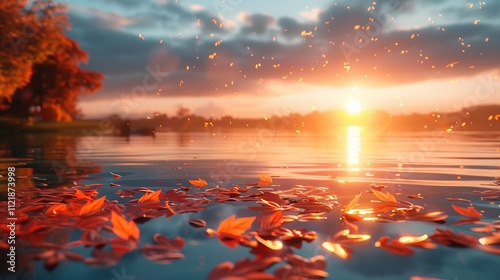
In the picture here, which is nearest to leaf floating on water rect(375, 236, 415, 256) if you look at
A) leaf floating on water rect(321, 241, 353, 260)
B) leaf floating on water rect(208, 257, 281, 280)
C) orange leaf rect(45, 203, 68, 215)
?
leaf floating on water rect(321, 241, 353, 260)

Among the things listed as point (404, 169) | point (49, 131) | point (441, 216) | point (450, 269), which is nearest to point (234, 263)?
point (450, 269)

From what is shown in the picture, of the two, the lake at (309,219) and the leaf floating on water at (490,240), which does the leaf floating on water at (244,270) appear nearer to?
the lake at (309,219)

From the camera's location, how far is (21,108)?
2015 inches

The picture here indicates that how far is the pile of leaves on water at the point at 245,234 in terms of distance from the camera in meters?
3.39

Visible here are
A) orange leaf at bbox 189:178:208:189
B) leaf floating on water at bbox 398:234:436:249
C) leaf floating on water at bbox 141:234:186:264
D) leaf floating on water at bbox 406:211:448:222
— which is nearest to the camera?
leaf floating on water at bbox 141:234:186:264

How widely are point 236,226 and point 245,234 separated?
0.14m

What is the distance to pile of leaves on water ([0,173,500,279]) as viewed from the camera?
133 inches

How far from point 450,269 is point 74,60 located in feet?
178

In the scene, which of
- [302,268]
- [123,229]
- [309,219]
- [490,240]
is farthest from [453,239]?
[123,229]

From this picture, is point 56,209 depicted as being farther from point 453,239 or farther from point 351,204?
point 453,239

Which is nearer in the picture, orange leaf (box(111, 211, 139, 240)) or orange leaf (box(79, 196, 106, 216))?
orange leaf (box(111, 211, 139, 240))

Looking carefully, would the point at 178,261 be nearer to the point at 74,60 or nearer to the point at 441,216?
the point at 441,216

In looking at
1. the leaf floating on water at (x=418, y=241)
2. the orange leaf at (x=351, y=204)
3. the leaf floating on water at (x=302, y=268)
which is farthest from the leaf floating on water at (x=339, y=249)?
the orange leaf at (x=351, y=204)

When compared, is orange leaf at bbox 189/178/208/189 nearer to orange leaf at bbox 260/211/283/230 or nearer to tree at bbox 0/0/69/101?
orange leaf at bbox 260/211/283/230
